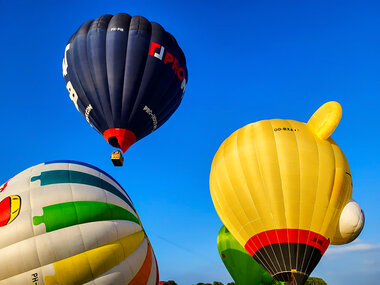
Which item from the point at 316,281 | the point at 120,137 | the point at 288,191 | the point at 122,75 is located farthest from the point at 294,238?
the point at 316,281

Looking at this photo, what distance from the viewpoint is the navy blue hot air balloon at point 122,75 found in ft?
38.6

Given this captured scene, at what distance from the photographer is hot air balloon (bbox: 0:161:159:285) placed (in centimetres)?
674

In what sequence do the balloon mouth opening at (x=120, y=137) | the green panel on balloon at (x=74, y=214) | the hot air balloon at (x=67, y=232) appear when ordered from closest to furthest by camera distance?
the hot air balloon at (x=67, y=232) → the green panel on balloon at (x=74, y=214) → the balloon mouth opening at (x=120, y=137)

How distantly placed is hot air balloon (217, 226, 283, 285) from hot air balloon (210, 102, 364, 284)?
4.90 m

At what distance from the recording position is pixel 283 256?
29.9ft

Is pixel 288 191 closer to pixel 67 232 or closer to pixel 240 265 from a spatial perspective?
pixel 67 232

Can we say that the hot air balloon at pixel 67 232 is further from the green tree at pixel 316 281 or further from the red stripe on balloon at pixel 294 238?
the green tree at pixel 316 281

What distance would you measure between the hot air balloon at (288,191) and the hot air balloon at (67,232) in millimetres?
3098

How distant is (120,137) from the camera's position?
11.7 metres

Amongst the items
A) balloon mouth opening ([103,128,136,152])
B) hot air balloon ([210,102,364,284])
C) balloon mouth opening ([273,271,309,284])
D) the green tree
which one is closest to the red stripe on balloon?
hot air balloon ([210,102,364,284])

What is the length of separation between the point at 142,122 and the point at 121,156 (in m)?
1.32

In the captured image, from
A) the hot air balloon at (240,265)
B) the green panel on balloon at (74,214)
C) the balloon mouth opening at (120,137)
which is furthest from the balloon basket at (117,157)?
the hot air balloon at (240,265)

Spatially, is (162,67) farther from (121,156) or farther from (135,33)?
(121,156)

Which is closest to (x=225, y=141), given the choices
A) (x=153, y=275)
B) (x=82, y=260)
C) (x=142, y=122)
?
(x=142, y=122)
